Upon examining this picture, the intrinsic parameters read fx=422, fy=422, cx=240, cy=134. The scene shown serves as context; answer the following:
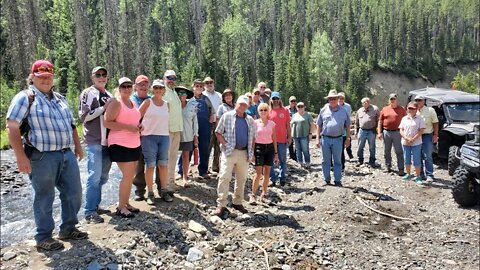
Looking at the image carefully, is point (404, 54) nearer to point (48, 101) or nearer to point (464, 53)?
point (464, 53)

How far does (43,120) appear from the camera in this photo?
432 cm

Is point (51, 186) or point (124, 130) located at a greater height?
point (124, 130)

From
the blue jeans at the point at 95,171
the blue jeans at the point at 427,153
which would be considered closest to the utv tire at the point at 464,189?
the blue jeans at the point at 427,153

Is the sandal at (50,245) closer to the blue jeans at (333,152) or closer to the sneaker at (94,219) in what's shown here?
the sneaker at (94,219)

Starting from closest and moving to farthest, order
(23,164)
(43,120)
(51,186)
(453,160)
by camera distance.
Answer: (23,164)
(43,120)
(51,186)
(453,160)

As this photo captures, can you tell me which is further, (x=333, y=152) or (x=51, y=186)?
(x=333, y=152)

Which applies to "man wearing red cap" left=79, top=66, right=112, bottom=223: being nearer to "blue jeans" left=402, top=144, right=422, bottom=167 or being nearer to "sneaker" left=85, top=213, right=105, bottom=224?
"sneaker" left=85, top=213, right=105, bottom=224

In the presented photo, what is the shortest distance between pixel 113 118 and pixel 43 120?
1017mm

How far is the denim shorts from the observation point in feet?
20.2

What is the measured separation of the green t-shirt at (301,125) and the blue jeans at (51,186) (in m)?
6.45

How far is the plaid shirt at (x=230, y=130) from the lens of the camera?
21.4ft

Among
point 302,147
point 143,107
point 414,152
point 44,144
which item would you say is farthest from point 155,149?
point 414,152

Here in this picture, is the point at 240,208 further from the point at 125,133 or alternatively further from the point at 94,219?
the point at 125,133

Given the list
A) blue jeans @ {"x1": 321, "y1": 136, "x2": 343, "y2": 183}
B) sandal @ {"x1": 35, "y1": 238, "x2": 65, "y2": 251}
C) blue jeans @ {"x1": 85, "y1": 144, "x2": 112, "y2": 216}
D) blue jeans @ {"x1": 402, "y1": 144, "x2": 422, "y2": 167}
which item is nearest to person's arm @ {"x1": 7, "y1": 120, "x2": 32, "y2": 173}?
sandal @ {"x1": 35, "y1": 238, "x2": 65, "y2": 251}
